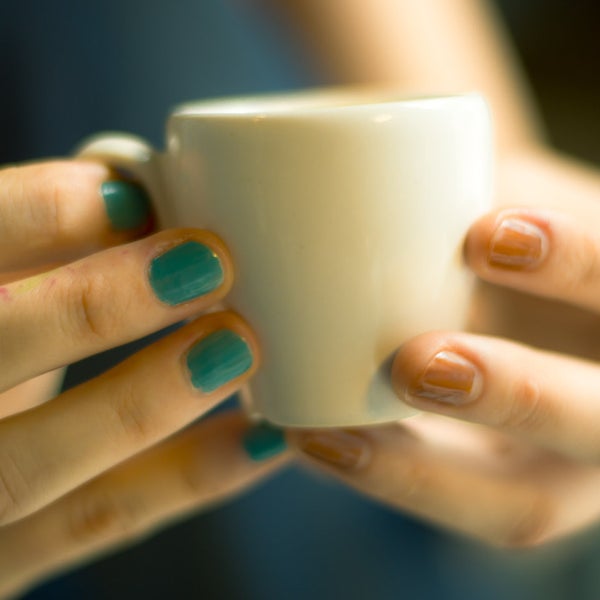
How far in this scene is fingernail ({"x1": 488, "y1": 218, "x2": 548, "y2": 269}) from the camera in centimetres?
51

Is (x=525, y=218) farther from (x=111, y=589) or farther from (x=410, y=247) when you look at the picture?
(x=111, y=589)

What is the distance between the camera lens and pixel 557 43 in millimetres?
1589

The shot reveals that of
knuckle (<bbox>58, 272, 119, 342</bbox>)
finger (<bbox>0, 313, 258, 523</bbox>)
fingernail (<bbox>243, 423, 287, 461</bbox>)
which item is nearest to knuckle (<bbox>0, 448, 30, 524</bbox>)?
finger (<bbox>0, 313, 258, 523</bbox>)

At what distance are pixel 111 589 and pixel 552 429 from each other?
74 centimetres

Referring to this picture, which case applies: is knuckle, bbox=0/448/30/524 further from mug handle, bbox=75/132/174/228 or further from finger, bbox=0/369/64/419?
mug handle, bbox=75/132/174/228

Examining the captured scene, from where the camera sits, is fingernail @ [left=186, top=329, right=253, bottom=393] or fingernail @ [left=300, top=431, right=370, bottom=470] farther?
fingernail @ [left=300, top=431, right=370, bottom=470]

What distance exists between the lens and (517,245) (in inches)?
20.6

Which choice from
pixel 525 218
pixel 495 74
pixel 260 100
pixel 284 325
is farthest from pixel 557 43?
pixel 284 325

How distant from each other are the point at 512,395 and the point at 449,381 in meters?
0.06

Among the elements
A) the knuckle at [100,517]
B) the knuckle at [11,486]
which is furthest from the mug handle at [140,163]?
the knuckle at [100,517]

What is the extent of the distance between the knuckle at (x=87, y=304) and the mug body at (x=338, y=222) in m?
0.09

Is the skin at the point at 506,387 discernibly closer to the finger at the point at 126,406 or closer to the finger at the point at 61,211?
the finger at the point at 126,406

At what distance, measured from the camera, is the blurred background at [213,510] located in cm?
101

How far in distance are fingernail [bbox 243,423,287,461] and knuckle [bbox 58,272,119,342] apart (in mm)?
278
